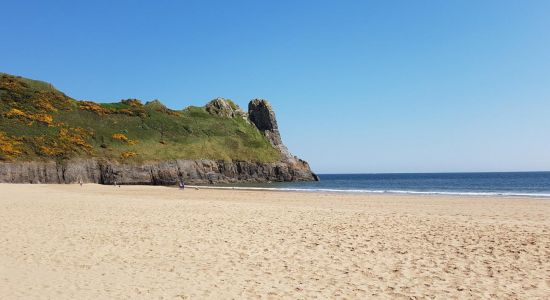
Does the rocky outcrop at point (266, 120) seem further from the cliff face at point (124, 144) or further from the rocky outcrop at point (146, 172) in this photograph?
the rocky outcrop at point (146, 172)

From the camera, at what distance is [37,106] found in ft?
286

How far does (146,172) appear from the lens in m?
82.0

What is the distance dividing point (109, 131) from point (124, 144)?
6.53 m

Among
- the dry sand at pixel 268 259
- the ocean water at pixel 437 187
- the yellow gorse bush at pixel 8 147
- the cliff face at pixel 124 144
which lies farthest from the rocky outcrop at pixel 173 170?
the dry sand at pixel 268 259

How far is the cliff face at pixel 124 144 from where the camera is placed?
71875 mm

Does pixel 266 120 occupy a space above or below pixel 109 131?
above

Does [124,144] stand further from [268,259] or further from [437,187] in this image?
[268,259]

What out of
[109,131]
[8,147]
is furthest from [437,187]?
[8,147]

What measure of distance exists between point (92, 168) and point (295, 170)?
192ft

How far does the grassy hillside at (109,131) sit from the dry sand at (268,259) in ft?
209

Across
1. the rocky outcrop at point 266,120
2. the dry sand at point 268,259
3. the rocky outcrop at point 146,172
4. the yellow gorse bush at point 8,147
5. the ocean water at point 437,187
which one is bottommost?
the ocean water at point 437,187

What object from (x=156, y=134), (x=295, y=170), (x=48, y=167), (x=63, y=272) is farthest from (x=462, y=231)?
(x=295, y=170)

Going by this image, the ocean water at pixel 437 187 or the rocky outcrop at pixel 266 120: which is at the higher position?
the rocky outcrop at pixel 266 120

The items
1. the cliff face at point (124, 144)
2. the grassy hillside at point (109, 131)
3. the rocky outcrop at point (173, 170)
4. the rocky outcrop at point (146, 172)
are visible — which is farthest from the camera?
the grassy hillside at point (109, 131)
